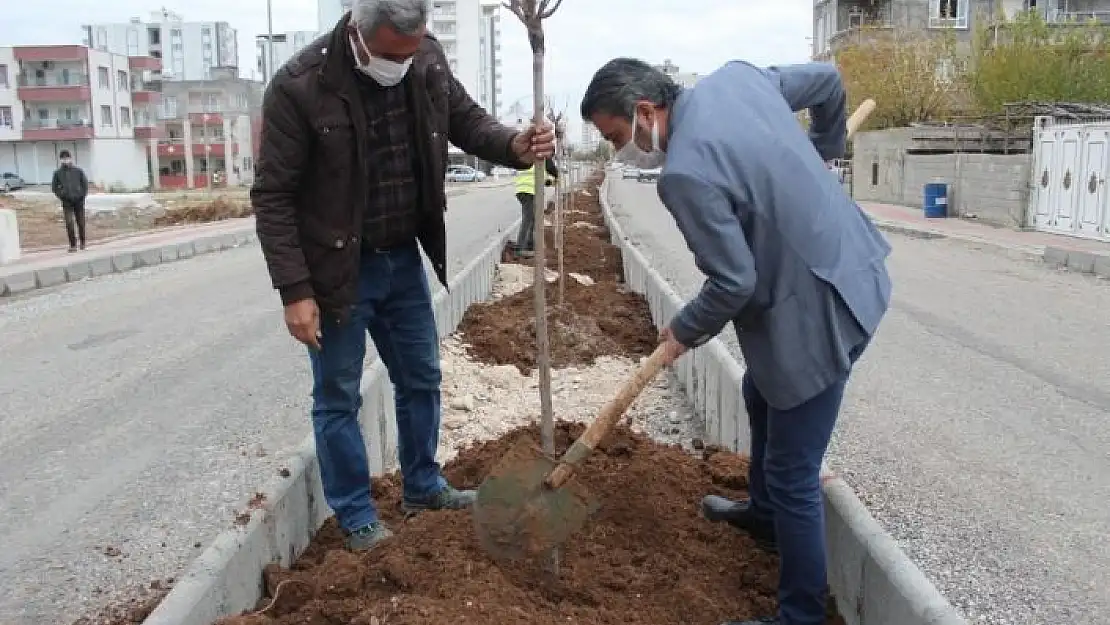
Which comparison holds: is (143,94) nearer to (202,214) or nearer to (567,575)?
(202,214)

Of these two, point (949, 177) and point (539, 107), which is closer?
point (539, 107)

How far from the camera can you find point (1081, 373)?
720 centimetres

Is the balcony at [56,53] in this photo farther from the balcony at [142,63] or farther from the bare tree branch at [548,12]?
the bare tree branch at [548,12]

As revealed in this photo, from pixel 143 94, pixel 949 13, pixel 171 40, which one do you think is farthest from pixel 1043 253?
pixel 171 40

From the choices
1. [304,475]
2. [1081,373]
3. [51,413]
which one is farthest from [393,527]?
[1081,373]

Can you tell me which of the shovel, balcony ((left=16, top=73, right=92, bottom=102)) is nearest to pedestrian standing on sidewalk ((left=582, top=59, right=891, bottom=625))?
the shovel

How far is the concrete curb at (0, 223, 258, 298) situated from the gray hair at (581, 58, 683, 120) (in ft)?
32.4

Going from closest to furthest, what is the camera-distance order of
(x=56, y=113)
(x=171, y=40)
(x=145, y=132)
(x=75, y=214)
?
(x=75, y=214), (x=56, y=113), (x=145, y=132), (x=171, y=40)

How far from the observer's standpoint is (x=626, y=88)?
2863mm

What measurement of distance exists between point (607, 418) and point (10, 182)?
70.0 m

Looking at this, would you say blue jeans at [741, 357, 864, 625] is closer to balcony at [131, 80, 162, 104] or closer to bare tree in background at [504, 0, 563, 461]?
bare tree in background at [504, 0, 563, 461]

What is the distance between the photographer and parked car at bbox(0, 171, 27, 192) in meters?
61.8

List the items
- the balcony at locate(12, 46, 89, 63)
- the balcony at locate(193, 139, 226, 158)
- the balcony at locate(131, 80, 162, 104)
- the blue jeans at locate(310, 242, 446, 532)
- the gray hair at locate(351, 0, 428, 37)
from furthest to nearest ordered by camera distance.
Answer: the balcony at locate(193, 139, 226, 158), the balcony at locate(131, 80, 162, 104), the balcony at locate(12, 46, 89, 63), the blue jeans at locate(310, 242, 446, 532), the gray hair at locate(351, 0, 428, 37)

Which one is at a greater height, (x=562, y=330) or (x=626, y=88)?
(x=626, y=88)
